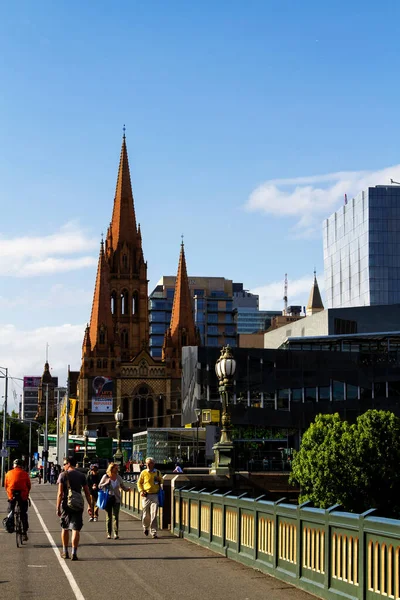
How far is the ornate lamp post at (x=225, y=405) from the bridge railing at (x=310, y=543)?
6025mm

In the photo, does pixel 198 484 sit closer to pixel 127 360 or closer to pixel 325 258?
pixel 127 360

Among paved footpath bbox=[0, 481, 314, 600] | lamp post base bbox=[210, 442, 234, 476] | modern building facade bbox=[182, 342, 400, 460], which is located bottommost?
paved footpath bbox=[0, 481, 314, 600]

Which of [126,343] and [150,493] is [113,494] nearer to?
[150,493]

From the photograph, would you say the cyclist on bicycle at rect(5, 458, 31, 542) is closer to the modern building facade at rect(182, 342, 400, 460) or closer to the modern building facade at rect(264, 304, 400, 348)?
the modern building facade at rect(182, 342, 400, 460)

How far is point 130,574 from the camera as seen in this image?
1595 cm

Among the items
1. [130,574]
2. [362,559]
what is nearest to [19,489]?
[130,574]

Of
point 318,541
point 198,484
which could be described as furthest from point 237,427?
point 318,541

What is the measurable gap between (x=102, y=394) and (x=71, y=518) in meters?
131

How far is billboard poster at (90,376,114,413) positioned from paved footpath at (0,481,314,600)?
126 meters

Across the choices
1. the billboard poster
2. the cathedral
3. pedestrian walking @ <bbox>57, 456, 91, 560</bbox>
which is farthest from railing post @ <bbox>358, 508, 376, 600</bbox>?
the billboard poster

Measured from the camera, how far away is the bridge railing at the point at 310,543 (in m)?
11.0

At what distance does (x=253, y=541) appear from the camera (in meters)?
16.8

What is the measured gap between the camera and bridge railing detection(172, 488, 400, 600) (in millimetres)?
10992

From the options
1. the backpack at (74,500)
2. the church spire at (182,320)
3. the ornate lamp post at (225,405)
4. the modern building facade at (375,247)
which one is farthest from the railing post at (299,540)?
the modern building facade at (375,247)
